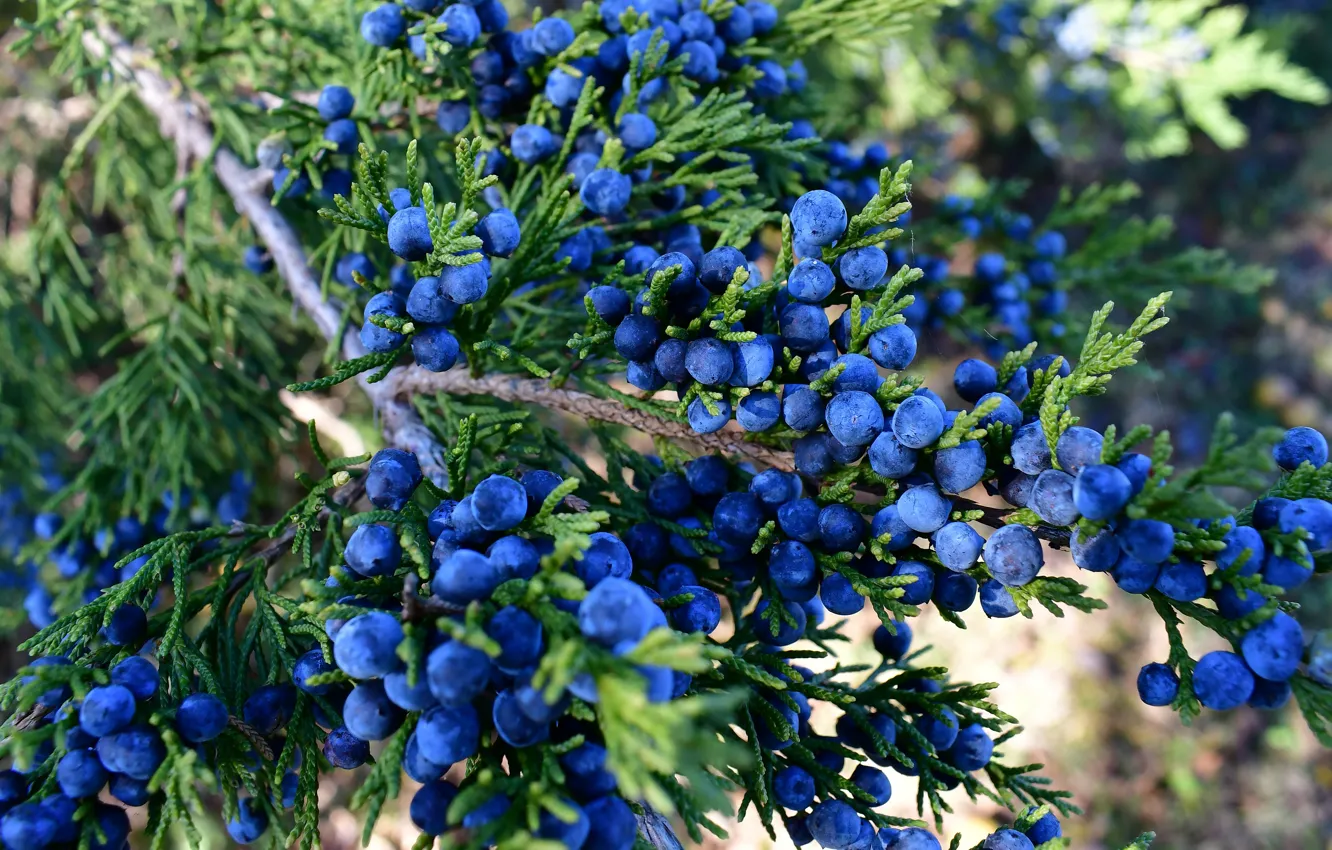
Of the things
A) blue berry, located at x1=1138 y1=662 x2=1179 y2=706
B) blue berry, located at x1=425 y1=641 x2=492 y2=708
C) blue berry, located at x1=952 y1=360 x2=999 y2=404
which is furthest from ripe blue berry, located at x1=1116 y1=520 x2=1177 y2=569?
blue berry, located at x1=425 y1=641 x2=492 y2=708

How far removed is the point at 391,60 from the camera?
1702mm

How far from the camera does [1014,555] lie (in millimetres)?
1108

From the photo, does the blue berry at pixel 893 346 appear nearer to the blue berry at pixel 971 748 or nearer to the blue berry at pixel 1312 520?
the blue berry at pixel 1312 520

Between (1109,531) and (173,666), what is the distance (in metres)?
1.47

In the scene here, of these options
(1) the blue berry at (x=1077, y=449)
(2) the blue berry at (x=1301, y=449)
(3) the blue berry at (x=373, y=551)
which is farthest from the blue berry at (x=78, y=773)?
(2) the blue berry at (x=1301, y=449)

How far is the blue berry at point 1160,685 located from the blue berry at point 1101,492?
34cm

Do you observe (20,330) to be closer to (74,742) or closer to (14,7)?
(14,7)

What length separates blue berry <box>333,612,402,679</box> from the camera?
97cm

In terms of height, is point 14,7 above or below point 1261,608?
above

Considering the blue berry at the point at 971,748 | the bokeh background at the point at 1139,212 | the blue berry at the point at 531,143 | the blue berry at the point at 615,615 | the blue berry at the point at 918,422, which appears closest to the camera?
the blue berry at the point at 615,615

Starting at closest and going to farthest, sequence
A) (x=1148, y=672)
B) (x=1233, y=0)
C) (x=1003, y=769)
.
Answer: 1. (x=1148, y=672)
2. (x=1003, y=769)
3. (x=1233, y=0)

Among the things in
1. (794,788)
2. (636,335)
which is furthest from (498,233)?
(794,788)

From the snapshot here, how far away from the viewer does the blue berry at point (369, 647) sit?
97cm

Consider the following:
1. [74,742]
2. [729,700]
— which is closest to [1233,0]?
[729,700]
